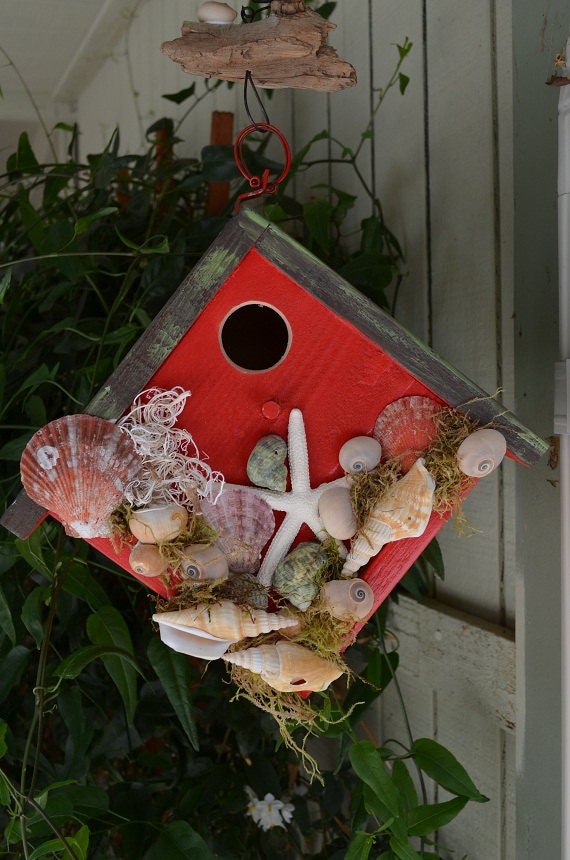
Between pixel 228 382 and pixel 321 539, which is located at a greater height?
pixel 228 382

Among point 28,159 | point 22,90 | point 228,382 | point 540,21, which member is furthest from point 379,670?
point 22,90

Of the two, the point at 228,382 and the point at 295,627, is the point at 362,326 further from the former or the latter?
the point at 295,627

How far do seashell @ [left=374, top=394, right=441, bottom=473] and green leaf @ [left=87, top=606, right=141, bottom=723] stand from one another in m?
0.32

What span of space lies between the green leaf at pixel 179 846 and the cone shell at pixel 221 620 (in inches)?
10.9

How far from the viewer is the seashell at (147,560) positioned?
0.60 m

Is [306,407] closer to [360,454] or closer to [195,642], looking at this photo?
[360,454]

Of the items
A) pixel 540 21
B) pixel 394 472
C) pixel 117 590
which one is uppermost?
pixel 540 21

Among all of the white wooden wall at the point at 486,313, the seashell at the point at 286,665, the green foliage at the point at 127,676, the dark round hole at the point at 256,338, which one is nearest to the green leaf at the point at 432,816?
the green foliage at the point at 127,676

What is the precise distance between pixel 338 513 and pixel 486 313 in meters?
0.32

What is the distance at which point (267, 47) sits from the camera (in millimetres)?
534

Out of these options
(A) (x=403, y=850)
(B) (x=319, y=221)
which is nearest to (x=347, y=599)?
(A) (x=403, y=850)

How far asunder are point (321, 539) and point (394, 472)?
81 millimetres

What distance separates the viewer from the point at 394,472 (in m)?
0.60

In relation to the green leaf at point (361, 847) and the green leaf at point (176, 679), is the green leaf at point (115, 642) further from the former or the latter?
the green leaf at point (361, 847)
